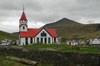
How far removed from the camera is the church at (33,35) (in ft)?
137

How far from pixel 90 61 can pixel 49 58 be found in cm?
367

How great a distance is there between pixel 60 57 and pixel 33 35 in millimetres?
32226

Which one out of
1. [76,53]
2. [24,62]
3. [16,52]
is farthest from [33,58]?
[76,53]

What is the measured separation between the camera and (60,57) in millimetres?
10742

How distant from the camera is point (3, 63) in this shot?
10.4 meters

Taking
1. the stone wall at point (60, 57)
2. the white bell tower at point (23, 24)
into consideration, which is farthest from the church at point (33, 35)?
the stone wall at point (60, 57)

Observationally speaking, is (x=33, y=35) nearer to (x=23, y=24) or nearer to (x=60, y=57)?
(x=23, y=24)

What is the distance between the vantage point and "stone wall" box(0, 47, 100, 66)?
10.1 metres

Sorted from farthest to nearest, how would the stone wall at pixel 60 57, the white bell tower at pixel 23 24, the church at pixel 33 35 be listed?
1. the white bell tower at pixel 23 24
2. the church at pixel 33 35
3. the stone wall at pixel 60 57

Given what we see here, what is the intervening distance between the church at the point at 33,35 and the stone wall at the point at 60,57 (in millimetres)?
29708

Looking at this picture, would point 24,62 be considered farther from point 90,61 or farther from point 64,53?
point 90,61

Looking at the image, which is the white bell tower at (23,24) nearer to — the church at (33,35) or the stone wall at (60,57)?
the church at (33,35)

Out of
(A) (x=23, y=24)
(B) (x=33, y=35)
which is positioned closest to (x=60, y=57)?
(B) (x=33, y=35)

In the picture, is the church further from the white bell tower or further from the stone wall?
the stone wall
